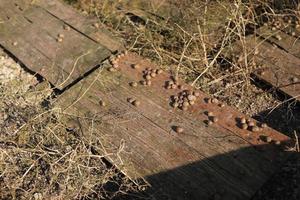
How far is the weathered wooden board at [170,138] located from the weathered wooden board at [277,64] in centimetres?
55

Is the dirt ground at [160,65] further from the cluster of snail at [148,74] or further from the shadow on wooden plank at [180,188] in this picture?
the cluster of snail at [148,74]

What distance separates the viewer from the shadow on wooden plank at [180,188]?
274 cm

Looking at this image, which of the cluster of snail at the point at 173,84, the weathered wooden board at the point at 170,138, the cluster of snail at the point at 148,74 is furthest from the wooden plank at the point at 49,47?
the cluster of snail at the point at 173,84

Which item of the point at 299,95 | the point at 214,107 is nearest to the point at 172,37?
the point at 214,107

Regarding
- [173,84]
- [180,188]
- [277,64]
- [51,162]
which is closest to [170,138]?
[180,188]

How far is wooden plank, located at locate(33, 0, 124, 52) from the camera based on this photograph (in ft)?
12.6

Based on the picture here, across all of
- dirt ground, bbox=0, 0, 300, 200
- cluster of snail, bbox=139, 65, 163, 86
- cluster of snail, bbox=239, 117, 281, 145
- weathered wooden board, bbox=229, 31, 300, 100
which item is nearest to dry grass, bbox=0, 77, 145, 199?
dirt ground, bbox=0, 0, 300, 200

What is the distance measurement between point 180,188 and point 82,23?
1979 mm

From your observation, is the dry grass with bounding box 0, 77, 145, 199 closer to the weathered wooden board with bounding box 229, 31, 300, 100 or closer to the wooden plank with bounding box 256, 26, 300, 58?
the weathered wooden board with bounding box 229, 31, 300, 100

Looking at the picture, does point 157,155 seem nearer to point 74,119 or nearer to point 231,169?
point 231,169

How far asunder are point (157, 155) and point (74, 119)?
27.6 inches

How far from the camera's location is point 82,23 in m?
4.09

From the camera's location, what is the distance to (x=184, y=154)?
2938mm

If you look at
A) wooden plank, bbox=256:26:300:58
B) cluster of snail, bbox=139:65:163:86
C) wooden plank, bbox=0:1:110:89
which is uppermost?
wooden plank, bbox=256:26:300:58
